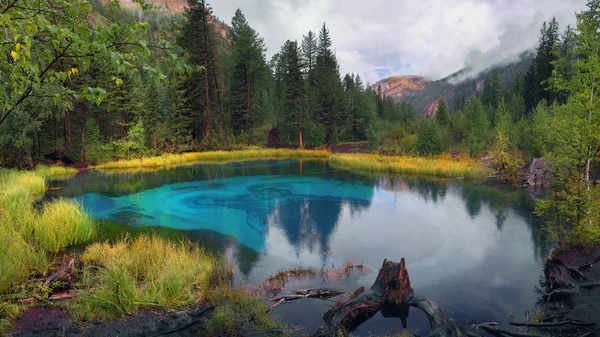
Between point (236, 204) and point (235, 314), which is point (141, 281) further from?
point (236, 204)

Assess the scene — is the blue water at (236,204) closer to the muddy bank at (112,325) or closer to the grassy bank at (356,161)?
the muddy bank at (112,325)

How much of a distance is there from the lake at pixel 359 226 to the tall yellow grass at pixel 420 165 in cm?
128

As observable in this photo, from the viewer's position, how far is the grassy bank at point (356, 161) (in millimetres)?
22100

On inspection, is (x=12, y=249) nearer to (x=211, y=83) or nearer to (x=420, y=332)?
(x=420, y=332)

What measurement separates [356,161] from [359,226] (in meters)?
15.3

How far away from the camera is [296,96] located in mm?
39250

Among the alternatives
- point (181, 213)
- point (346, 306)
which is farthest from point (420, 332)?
point (181, 213)

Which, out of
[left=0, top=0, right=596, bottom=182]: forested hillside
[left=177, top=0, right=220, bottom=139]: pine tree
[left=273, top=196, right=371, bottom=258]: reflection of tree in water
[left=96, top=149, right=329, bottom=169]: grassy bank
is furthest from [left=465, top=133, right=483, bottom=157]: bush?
[left=177, top=0, right=220, bottom=139]: pine tree

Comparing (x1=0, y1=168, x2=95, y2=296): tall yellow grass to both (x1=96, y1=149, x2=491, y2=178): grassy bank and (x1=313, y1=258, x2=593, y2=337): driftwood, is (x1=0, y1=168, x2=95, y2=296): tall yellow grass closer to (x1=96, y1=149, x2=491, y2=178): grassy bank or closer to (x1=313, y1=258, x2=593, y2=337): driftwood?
(x1=313, y1=258, x2=593, y2=337): driftwood

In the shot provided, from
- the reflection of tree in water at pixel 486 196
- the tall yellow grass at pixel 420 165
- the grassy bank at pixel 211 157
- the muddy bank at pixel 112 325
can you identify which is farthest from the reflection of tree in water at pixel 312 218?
the grassy bank at pixel 211 157

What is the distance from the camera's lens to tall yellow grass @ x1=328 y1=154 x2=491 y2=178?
2153 centimetres

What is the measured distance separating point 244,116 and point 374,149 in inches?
629

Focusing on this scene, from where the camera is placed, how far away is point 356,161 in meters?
27.5

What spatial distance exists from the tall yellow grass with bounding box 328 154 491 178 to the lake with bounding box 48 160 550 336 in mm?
1283
